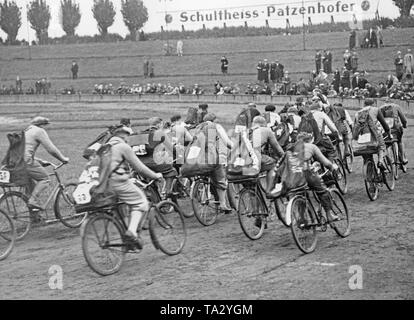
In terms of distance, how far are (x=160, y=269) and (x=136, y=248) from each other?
0.42 metres

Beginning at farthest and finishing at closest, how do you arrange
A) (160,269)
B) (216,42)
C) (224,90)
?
(216,42) < (224,90) < (160,269)

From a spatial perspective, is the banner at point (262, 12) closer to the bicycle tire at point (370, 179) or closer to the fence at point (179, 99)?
the fence at point (179, 99)

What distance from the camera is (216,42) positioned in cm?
6412

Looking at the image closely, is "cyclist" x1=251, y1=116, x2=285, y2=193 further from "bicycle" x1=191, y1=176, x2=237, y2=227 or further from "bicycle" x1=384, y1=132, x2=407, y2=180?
"bicycle" x1=384, y1=132, x2=407, y2=180

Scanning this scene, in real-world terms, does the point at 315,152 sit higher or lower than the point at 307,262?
higher

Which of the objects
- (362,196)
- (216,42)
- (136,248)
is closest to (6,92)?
(216,42)

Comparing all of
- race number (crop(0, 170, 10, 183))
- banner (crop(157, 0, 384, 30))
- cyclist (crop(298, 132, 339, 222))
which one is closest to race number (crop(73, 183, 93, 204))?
race number (crop(0, 170, 10, 183))

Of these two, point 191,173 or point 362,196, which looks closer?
point 191,173

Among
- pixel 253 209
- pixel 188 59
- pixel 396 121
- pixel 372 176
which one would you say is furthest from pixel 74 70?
pixel 253 209

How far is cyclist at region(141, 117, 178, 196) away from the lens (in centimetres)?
1315

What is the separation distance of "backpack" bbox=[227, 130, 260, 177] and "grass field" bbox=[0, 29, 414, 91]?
31888 mm

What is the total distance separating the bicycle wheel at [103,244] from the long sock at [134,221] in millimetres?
138
